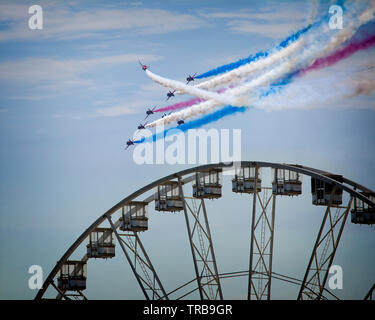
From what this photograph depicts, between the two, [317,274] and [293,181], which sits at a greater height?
[293,181]

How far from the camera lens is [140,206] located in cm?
14150

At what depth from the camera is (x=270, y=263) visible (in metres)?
130

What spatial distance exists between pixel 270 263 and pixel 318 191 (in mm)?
9910
